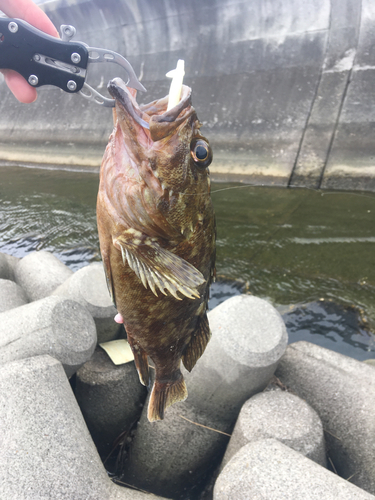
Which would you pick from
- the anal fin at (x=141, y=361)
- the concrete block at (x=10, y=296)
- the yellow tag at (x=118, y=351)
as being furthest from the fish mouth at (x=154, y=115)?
the concrete block at (x=10, y=296)

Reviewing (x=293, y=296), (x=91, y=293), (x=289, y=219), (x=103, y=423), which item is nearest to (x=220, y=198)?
(x=289, y=219)

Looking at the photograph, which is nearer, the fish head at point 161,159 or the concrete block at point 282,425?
the fish head at point 161,159

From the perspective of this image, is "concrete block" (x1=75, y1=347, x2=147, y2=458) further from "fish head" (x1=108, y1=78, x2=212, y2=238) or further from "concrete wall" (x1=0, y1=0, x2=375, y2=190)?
"concrete wall" (x1=0, y1=0, x2=375, y2=190)

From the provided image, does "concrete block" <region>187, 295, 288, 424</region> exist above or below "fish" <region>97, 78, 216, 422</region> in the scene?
below

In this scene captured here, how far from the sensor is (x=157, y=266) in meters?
1.52

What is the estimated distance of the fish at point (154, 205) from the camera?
58.7 inches

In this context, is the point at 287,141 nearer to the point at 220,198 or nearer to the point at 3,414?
the point at 220,198

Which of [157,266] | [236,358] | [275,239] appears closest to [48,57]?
[157,266]

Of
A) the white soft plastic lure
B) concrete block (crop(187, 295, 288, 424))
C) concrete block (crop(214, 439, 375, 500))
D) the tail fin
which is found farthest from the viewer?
concrete block (crop(187, 295, 288, 424))

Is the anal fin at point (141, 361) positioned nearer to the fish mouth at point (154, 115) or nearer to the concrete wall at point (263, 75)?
the fish mouth at point (154, 115)

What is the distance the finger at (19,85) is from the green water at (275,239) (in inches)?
165

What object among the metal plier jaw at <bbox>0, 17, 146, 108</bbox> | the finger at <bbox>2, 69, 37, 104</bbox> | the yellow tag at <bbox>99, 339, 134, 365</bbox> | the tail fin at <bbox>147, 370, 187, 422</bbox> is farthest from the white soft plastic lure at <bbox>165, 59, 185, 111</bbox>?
the yellow tag at <bbox>99, 339, 134, 365</bbox>

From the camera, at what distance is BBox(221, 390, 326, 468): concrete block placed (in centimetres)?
261

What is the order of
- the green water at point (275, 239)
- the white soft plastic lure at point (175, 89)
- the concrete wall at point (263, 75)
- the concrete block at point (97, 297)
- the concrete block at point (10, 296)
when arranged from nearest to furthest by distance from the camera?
1. the white soft plastic lure at point (175, 89)
2. the concrete block at point (97, 297)
3. the concrete block at point (10, 296)
4. the green water at point (275, 239)
5. the concrete wall at point (263, 75)
